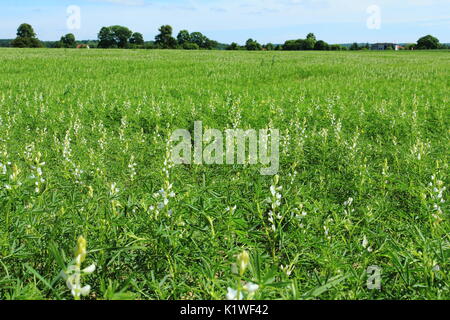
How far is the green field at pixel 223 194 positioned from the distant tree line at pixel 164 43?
287 ft

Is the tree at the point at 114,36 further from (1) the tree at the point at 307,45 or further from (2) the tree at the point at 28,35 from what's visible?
(1) the tree at the point at 307,45

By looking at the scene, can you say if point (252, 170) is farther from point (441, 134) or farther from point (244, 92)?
point (244, 92)

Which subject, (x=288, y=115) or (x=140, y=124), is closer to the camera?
(x=140, y=124)

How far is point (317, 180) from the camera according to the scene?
5.80m

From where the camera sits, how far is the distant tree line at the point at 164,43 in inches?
4001

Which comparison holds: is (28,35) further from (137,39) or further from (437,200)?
(437,200)

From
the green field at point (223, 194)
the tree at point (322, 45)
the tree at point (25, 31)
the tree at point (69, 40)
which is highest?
the tree at point (25, 31)

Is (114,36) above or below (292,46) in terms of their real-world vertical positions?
above

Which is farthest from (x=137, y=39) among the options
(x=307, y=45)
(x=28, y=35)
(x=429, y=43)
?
(x=429, y=43)

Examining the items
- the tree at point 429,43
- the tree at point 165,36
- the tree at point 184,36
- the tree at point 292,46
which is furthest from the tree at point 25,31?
the tree at point 429,43

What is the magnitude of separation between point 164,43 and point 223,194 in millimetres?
112380

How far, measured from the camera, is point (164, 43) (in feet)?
362
